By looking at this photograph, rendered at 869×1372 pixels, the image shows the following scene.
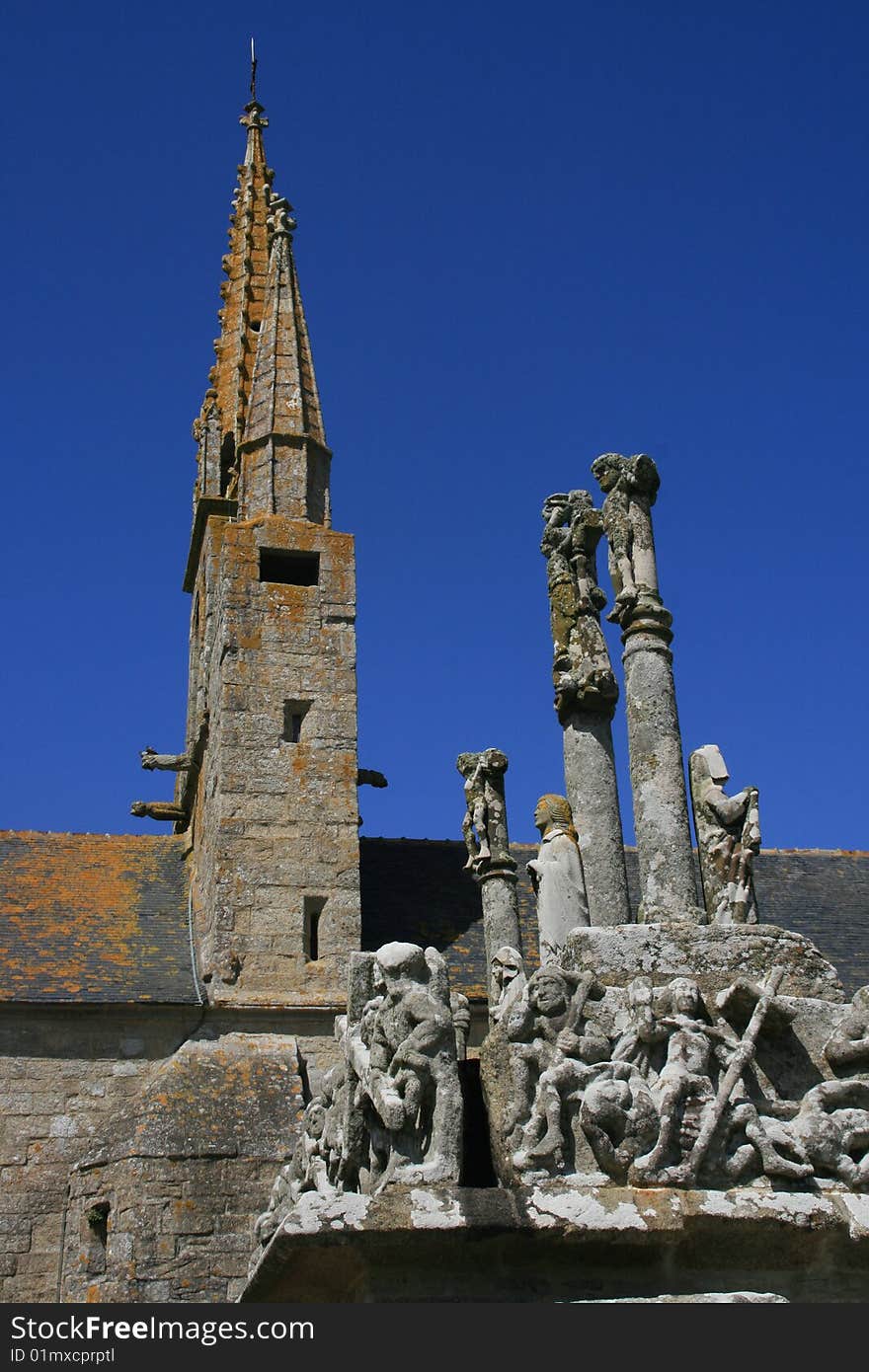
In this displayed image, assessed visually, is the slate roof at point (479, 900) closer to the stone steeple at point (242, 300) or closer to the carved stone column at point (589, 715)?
the stone steeple at point (242, 300)

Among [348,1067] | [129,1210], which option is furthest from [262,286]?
[348,1067]

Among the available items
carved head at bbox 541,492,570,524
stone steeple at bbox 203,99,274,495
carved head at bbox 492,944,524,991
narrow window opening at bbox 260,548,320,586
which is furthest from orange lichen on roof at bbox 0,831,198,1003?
carved head at bbox 541,492,570,524

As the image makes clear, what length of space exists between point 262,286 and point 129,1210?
13531 mm

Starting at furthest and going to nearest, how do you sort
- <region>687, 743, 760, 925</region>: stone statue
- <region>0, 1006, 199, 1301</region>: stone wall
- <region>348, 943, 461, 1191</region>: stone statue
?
<region>0, 1006, 199, 1301</region>: stone wall → <region>687, 743, 760, 925</region>: stone statue → <region>348, 943, 461, 1191</region>: stone statue

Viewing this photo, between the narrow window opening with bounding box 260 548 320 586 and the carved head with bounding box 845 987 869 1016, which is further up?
the narrow window opening with bounding box 260 548 320 586

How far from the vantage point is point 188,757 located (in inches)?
741

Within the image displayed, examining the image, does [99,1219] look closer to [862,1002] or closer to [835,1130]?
[862,1002]

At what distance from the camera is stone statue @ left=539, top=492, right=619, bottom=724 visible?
8.60 meters

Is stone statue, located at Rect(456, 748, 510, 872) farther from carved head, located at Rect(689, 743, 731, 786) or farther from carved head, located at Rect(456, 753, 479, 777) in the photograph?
carved head, located at Rect(689, 743, 731, 786)

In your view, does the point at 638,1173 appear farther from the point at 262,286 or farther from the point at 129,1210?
the point at 262,286

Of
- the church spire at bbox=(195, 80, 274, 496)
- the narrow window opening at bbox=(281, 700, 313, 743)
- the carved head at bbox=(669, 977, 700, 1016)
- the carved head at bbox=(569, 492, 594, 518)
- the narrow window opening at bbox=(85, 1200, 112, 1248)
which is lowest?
the carved head at bbox=(669, 977, 700, 1016)

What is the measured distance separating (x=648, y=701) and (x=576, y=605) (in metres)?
1.13

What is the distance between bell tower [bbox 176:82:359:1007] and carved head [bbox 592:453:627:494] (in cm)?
832

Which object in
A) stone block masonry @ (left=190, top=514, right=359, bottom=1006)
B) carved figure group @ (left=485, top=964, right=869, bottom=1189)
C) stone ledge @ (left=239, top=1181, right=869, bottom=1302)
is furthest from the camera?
stone block masonry @ (left=190, top=514, right=359, bottom=1006)
